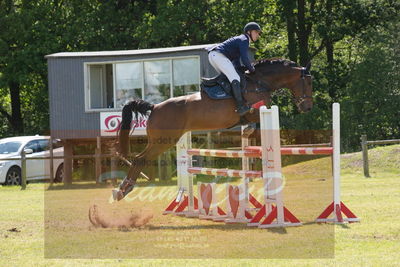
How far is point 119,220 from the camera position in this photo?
30.1ft

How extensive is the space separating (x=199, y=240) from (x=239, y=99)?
93.2 inches

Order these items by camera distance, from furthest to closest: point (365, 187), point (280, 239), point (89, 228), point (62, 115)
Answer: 1. point (62, 115)
2. point (365, 187)
3. point (89, 228)
4. point (280, 239)

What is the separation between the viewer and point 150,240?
25.1 feet

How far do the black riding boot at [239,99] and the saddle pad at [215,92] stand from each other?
0.15 m

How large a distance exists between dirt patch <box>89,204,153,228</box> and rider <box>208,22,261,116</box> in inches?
75.5

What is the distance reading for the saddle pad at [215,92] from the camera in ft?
30.8

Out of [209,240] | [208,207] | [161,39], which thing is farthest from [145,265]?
[161,39]

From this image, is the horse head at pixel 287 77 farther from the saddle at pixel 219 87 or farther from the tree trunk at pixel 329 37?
the tree trunk at pixel 329 37

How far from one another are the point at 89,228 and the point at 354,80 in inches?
812

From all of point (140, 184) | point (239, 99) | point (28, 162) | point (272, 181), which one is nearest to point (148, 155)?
point (239, 99)

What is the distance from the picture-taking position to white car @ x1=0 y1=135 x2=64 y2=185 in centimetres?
1988

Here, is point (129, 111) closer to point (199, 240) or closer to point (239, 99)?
point (239, 99)

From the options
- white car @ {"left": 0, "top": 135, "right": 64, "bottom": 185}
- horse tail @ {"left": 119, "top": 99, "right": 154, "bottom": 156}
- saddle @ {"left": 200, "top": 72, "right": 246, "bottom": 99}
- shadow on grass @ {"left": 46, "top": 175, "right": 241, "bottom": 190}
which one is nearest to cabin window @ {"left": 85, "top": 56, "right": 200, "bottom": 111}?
white car @ {"left": 0, "top": 135, "right": 64, "bottom": 185}

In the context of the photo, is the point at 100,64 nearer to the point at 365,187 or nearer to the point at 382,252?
the point at 365,187
